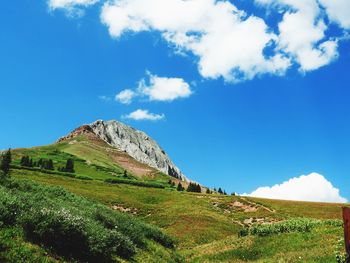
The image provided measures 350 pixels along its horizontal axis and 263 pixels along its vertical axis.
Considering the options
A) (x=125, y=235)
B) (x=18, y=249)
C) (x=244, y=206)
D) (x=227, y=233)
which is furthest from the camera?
(x=244, y=206)

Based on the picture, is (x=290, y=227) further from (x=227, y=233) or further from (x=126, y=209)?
(x=126, y=209)

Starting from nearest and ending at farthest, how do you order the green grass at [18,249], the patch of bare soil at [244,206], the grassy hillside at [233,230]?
the green grass at [18,249]
the grassy hillside at [233,230]
the patch of bare soil at [244,206]

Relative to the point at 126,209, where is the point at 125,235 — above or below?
below

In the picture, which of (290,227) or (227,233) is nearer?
(290,227)

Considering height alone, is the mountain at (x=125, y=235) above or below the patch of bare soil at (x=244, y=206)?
below

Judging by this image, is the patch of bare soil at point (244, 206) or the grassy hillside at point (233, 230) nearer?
the grassy hillside at point (233, 230)

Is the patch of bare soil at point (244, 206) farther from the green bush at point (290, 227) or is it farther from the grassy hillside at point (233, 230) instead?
the green bush at point (290, 227)

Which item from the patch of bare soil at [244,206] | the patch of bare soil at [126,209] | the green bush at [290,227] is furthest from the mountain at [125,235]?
the patch of bare soil at [244,206]

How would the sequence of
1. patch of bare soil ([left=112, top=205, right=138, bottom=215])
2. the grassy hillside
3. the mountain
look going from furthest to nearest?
patch of bare soil ([left=112, top=205, right=138, bottom=215]) → the grassy hillside → the mountain

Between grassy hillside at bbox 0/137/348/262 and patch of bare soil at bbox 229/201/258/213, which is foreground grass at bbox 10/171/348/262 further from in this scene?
patch of bare soil at bbox 229/201/258/213

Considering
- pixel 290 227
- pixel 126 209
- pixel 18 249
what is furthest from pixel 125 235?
pixel 126 209

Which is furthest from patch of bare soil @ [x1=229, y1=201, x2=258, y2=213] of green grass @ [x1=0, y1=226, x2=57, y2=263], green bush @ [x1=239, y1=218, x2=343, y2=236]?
green grass @ [x1=0, y1=226, x2=57, y2=263]

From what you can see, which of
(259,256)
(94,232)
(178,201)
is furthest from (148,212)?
(94,232)

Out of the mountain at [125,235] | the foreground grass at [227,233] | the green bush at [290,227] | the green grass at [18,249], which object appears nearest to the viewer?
the green grass at [18,249]
